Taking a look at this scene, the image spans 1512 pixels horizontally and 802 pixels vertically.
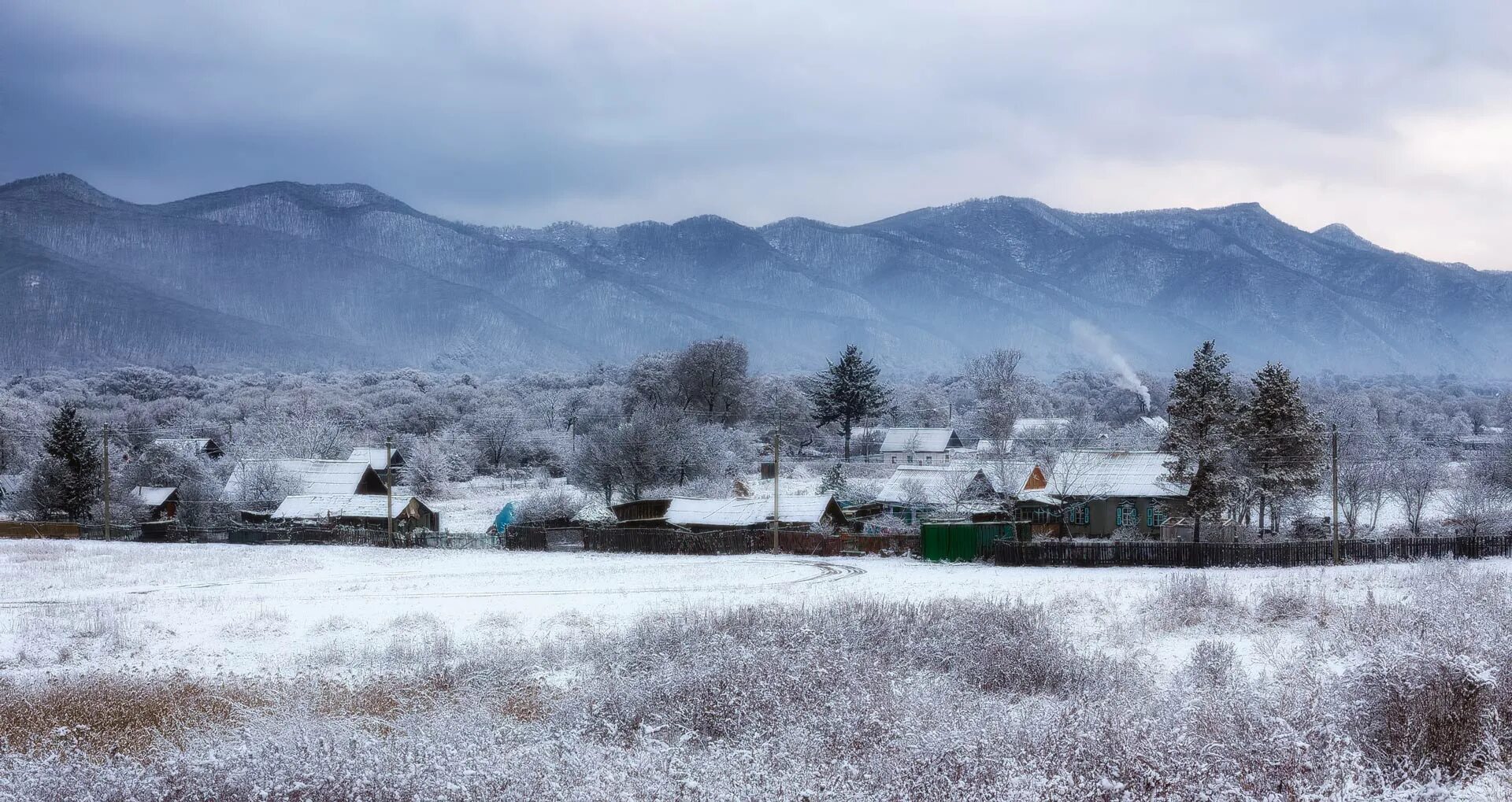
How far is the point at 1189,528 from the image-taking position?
5388 centimetres

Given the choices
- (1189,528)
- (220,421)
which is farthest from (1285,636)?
(220,421)

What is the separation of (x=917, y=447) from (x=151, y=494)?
61892 millimetres

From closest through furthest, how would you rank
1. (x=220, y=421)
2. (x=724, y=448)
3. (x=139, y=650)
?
(x=139, y=650) → (x=724, y=448) → (x=220, y=421)

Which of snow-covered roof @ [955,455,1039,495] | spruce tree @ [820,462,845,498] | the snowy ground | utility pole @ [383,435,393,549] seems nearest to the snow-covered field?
the snowy ground

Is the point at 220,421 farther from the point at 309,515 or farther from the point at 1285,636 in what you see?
the point at 1285,636

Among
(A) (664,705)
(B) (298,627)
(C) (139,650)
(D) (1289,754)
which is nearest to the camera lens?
(D) (1289,754)

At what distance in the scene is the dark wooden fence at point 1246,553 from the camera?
138 feet

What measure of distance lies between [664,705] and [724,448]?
225 ft

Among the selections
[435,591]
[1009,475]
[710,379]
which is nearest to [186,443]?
[710,379]

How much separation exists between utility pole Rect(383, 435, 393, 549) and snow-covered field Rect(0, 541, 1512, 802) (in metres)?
26.0

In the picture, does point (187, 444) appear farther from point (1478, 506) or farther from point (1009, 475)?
point (1478, 506)

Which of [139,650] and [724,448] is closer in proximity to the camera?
[139,650]

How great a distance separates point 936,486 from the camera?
61750 millimetres

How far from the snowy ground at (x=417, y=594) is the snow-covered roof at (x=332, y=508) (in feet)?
34.0
